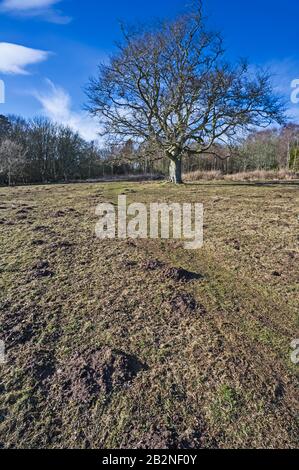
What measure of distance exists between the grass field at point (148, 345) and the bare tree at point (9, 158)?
960 inches

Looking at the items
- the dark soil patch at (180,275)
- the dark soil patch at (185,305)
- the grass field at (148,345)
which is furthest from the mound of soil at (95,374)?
the dark soil patch at (180,275)

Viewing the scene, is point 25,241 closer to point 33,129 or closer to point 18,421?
point 18,421

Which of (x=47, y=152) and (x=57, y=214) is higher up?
(x=47, y=152)

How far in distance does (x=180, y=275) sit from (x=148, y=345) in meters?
1.53

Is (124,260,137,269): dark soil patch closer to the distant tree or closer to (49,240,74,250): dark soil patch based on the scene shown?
(49,240,74,250): dark soil patch

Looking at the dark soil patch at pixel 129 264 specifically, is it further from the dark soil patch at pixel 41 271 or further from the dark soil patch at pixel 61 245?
the dark soil patch at pixel 61 245

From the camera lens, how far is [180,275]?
14.0 ft

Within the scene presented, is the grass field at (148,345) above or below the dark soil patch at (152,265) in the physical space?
below

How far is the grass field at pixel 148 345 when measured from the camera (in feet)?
7.02

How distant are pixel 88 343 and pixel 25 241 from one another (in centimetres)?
363

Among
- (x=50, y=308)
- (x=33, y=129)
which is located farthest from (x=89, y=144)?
(x=50, y=308)

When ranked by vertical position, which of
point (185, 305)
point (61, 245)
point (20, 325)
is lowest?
point (20, 325)

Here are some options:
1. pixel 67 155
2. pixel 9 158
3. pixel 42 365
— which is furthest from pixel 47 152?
pixel 42 365

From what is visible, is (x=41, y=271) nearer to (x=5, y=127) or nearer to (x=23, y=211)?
(x=23, y=211)
